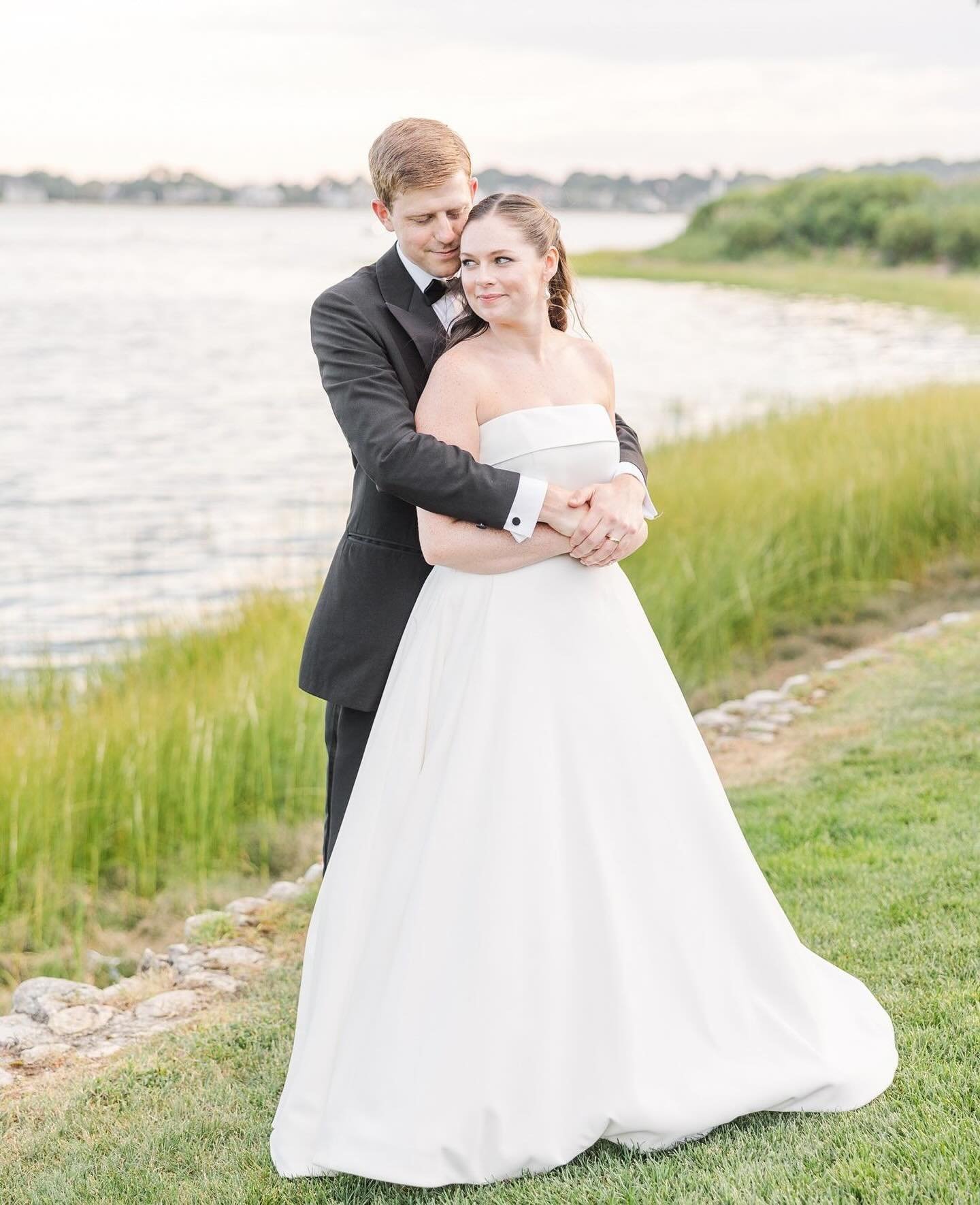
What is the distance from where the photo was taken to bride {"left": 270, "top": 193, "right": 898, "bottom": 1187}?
2779 mm

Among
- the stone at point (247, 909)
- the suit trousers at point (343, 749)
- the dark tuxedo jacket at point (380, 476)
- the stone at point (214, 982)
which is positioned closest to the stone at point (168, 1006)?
the stone at point (214, 982)

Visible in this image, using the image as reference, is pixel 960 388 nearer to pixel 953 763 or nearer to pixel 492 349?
pixel 953 763

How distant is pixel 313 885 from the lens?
5316 millimetres

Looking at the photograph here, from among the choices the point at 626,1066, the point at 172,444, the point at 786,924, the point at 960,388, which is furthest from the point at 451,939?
the point at 172,444

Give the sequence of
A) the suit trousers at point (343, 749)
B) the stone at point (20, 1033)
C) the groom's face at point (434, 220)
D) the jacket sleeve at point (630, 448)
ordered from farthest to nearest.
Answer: the stone at point (20, 1033) → the suit trousers at point (343, 749) → the jacket sleeve at point (630, 448) → the groom's face at point (434, 220)

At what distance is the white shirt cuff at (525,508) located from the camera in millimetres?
2863

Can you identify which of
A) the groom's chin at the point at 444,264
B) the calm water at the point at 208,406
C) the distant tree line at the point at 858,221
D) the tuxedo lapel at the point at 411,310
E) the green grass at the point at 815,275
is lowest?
the calm water at the point at 208,406

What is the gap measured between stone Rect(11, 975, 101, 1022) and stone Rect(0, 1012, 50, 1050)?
1.9 inches

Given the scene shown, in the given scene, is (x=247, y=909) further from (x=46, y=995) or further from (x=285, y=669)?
(x=285, y=669)

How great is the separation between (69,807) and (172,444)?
41.3 feet

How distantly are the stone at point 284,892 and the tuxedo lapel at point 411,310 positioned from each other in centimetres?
278

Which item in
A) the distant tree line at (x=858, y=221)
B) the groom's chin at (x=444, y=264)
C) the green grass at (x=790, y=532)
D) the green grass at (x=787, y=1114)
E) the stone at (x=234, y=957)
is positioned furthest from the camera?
the distant tree line at (x=858, y=221)

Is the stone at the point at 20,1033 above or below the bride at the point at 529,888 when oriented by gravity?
below

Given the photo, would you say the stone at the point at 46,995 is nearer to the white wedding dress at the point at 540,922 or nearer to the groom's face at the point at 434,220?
Answer: the white wedding dress at the point at 540,922
